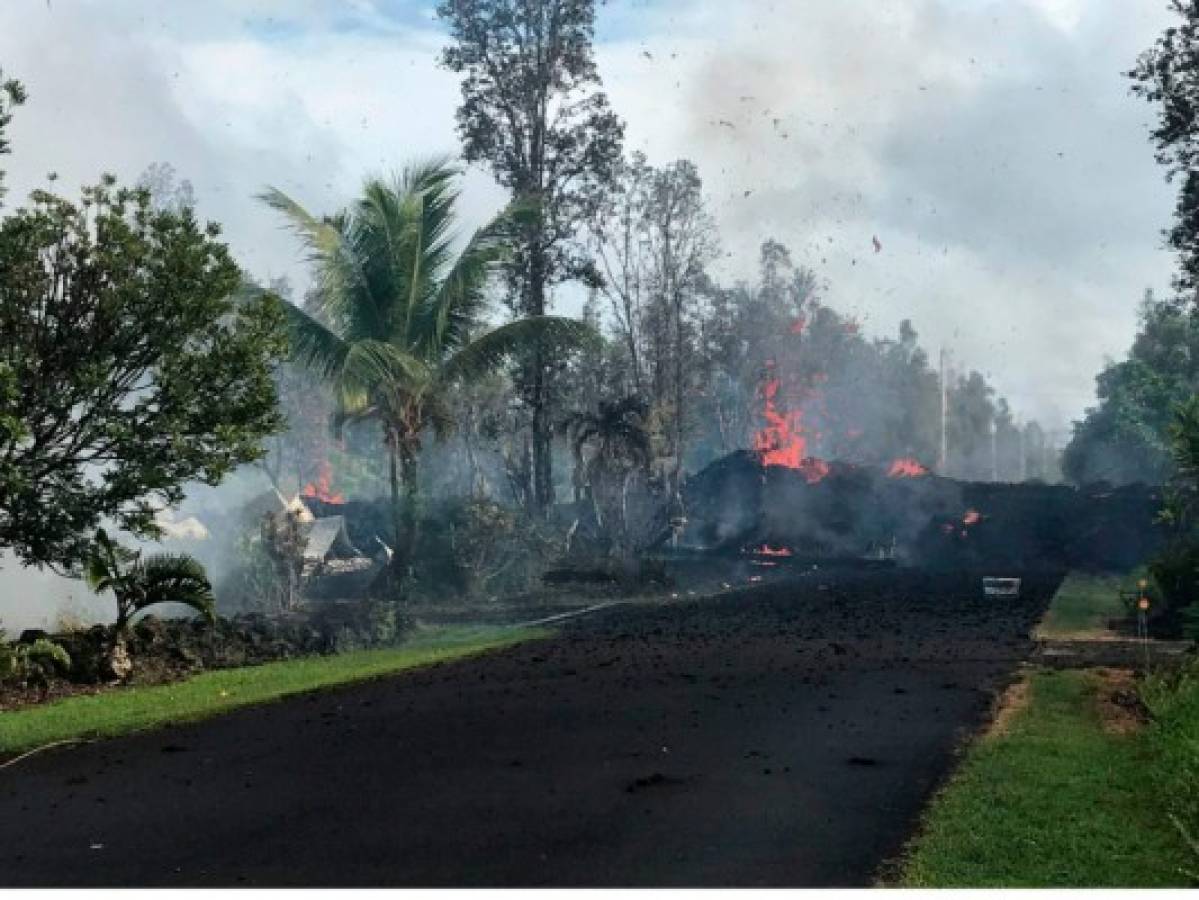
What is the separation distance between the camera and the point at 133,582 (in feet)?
52.5

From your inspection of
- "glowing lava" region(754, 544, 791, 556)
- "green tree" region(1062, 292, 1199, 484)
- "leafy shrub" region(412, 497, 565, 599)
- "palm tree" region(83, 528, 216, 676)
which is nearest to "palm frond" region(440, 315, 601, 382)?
"leafy shrub" region(412, 497, 565, 599)

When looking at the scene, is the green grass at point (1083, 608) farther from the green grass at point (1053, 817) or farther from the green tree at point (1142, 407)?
the green tree at point (1142, 407)

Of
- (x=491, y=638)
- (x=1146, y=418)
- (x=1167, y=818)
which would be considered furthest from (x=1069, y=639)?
(x=1146, y=418)

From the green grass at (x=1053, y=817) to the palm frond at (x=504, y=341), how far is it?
16.9 metres

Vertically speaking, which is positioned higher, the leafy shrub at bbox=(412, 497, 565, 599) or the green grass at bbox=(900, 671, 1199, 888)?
the leafy shrub at bbox=(412, 497, 565, 599)

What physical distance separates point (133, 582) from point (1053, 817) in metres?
11.9

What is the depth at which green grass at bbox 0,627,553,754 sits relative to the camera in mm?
12344

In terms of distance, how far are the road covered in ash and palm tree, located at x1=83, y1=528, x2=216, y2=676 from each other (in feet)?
10.2

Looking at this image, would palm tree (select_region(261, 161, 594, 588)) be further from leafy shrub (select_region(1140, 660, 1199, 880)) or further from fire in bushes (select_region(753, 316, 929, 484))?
fire in bushes (select_region(753, 316, 929, 484))

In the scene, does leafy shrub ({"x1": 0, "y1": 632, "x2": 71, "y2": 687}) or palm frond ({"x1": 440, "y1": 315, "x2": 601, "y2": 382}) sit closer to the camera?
leafy shrub ({"x1": 0, "y1": 632, "x2": 71, "y2": 687})

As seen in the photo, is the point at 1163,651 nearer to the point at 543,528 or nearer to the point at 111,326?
the point at 111,326

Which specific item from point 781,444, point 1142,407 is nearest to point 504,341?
point 781,444

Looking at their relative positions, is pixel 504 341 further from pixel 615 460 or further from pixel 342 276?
pixel 615 460

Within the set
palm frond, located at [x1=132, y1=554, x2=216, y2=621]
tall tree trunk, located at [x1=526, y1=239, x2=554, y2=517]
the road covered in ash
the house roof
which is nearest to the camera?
the road covered in ash
